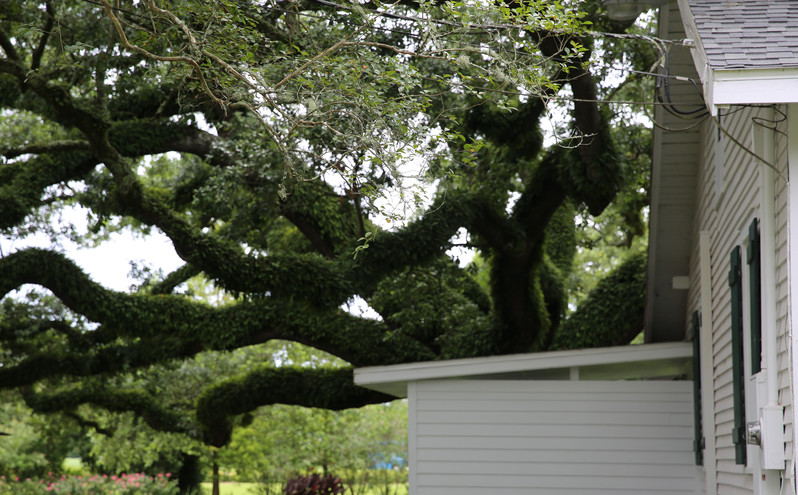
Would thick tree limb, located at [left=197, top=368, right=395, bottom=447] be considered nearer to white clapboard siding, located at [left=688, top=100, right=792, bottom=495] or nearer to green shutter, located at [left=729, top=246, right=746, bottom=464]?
white clapboard siding, located at [left=688, top=100, right=792, bottom=495]

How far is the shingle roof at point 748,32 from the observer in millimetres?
3781

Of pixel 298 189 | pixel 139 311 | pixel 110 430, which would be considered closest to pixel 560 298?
pixel 298 189

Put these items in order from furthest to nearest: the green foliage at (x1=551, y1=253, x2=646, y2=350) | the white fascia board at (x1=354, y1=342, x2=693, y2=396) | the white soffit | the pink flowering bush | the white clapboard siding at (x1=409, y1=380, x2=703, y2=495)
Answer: the pink flowering bush, the green foliage at (x1=551, y1=253, x2=646, y2=350), the white fascia board at (x1=354, y1=342, x2=693, y2=396), the white clapboard siding at (x1=409, y1=380, x2=703, y2=495), the white soffit

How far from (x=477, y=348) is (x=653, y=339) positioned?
2515 mm

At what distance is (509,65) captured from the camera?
542 centimetres

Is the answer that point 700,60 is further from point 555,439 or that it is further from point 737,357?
point 555,439

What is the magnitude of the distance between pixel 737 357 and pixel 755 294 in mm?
969

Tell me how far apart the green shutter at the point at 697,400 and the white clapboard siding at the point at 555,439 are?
0.17 m

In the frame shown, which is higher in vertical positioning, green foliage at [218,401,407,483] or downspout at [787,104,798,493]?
downspout at [787,104,798,493]

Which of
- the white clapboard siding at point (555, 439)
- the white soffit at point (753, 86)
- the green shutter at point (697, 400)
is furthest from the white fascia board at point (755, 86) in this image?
the white clapboard siding at point (555, 439)

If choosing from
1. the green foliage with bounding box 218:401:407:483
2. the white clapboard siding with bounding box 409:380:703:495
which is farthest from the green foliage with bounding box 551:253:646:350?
the green foliage with bounding box 218:401:407:483

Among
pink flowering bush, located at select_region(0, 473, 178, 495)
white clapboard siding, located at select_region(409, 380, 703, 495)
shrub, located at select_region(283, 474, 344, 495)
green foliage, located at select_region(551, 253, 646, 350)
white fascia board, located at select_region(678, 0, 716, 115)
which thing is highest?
white fascia board, located at select_region(678, 0, 716, 115)

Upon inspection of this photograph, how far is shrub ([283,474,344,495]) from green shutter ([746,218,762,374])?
319 inches

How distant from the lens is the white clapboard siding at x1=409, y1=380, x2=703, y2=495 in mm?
8641
